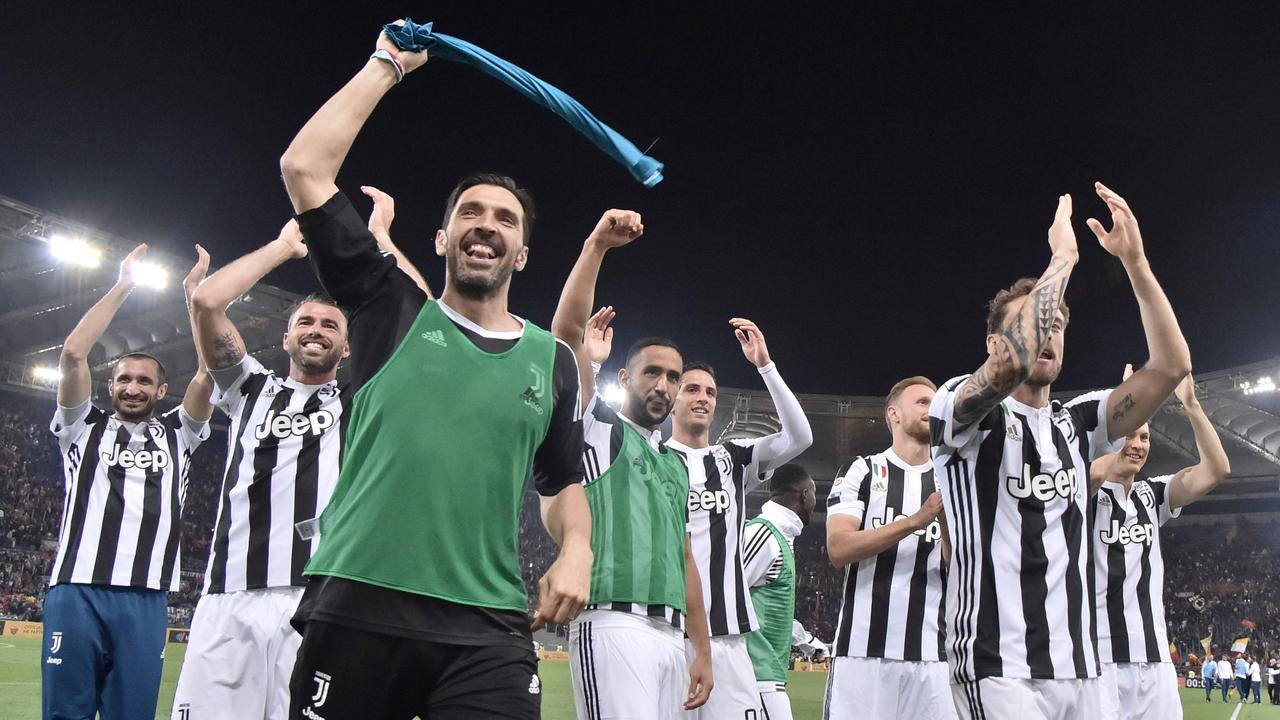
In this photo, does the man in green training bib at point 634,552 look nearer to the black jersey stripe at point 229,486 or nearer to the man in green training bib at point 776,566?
the black jersey stripe at point 229,486

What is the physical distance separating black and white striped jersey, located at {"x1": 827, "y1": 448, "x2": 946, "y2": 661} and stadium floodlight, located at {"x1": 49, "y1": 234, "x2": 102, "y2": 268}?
23.2 metres

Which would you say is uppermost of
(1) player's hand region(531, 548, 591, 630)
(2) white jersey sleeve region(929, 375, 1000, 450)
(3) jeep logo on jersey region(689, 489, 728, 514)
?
(2) white jersey sleeve region(929, 375, 1000, 450)

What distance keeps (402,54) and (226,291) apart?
1.95m

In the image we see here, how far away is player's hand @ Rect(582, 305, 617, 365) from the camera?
5.19m

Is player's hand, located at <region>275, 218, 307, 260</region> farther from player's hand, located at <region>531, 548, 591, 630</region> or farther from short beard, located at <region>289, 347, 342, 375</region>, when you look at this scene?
player's hand, located at <region>531, 548, 591, 630</region>

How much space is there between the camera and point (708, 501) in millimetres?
5969

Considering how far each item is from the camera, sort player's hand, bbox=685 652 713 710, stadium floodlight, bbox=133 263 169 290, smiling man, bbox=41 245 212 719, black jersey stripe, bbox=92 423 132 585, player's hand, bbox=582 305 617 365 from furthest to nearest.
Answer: stadium floodlight, bbox=133 263 169 290 → black jersey stripe, bbox=92 423 132 585 → smiling man, bbox=41 245 212 719 → player's hand, bbox=582 305 617 365 → player's hand, bbox=685 652 713 710

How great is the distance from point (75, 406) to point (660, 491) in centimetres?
416

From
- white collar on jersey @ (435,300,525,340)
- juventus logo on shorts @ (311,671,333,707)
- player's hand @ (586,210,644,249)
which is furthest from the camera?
player's hand @ (586,210,644,249)

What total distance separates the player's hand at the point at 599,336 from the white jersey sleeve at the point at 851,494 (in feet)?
6.73

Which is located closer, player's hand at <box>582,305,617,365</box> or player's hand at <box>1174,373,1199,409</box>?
player's hand at <box>582,305,617,365</box>

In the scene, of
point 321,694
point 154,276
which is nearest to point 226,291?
point 321,694

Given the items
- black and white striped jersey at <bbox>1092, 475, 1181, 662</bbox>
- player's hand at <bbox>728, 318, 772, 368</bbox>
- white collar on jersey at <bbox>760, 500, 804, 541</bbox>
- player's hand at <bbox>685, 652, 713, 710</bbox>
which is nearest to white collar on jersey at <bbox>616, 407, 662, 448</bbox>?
player's hand at <bbox>685, 652, 713, 710</bbox>

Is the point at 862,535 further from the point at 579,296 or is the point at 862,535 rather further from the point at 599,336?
the point at 579,296
